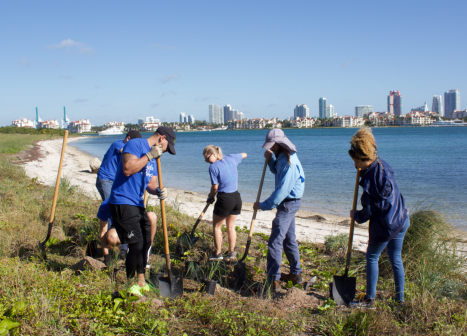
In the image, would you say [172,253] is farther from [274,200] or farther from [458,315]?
[458,315]

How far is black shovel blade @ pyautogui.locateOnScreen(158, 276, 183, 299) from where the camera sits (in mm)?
3824

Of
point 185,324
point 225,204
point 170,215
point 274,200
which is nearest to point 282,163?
point 274,200

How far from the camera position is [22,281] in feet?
11.3

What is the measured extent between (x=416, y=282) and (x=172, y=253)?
10.9 ft

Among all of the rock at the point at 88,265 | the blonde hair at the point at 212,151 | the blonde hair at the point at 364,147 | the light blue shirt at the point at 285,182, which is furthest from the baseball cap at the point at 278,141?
the rock at the point at 88,265

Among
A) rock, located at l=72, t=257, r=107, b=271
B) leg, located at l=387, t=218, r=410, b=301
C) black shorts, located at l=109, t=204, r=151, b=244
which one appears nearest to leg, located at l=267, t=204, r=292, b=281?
leg, located at l=387, t=218, r=410, b=301

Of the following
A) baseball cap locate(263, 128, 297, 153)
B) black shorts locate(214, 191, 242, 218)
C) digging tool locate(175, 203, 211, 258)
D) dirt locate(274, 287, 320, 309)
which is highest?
baseball cap locate(263, 128, 297, 153)

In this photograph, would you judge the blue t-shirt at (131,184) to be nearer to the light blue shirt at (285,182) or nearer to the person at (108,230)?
the person at (108,230)

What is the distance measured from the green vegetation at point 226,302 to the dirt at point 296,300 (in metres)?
0.06

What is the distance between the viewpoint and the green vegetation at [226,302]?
2941mm

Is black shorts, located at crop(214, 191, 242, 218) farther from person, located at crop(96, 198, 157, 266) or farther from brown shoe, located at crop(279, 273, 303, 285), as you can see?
brown shoe, located at crop(279, 273, 303, 285)

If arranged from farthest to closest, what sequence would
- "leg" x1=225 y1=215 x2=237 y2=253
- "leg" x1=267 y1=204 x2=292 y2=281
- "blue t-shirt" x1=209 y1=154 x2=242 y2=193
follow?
"leg" x1=225 y1=215 x2=237 y2=253, "blue t-shirt" x1=209 y1=154 x2=242 y2=193, "leg" x1=267 y1=204 x2=292 y2=281

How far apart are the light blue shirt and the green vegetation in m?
1.06

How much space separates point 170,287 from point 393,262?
239 centimetres
